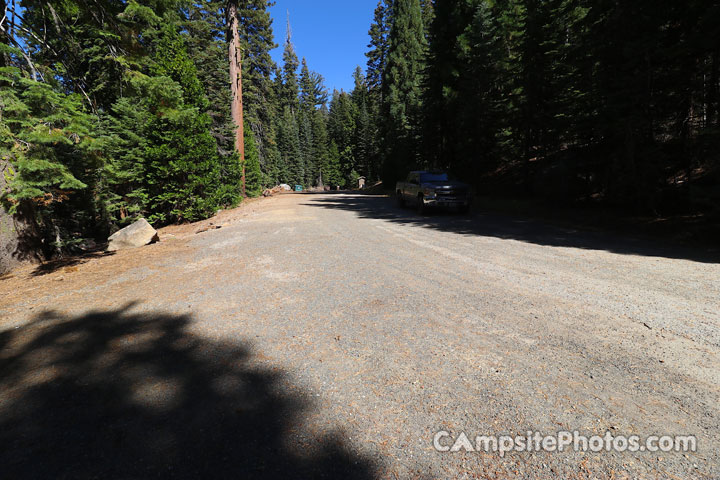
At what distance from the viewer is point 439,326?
12.3 ft

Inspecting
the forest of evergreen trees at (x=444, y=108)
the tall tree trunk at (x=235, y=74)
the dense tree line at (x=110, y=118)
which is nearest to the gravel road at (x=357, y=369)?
the dense tree line at (x=110, y=118)

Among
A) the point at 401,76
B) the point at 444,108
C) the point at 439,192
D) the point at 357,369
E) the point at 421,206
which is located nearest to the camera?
the point at 357,369

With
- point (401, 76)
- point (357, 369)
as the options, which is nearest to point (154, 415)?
point (357, 369)

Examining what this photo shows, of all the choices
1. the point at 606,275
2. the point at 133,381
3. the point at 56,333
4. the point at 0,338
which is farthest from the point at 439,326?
the point at 0,338

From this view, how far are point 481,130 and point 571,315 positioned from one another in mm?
18303

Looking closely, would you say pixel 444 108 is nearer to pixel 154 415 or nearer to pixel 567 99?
pixel 567 99

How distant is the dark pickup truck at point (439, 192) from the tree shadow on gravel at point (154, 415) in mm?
11535

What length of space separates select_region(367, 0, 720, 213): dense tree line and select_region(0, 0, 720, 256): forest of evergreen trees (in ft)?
0.21

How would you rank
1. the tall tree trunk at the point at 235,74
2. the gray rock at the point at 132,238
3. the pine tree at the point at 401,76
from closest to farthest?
1. the gray rock at the point at 132,238
2. the tall tree trunk at the point at 235,74
3. the pine tree at the point at 401,76

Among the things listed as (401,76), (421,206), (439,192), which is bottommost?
(421,206)

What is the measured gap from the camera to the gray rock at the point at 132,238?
9.36m
